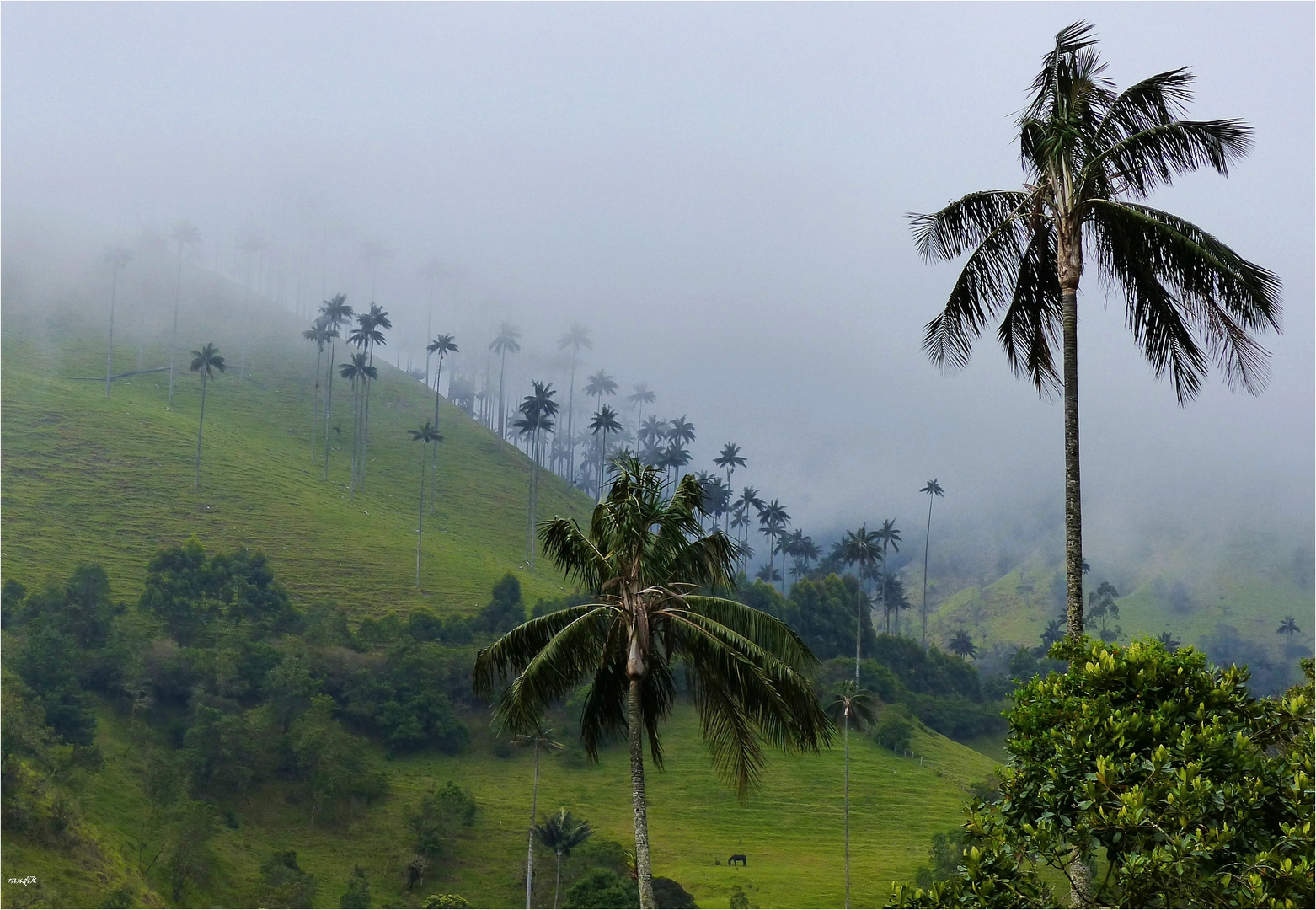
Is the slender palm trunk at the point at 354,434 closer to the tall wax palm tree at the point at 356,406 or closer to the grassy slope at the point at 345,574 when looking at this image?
the tall wax palm tree at the point at 356,406

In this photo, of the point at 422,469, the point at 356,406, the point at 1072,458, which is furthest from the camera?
the point at 356,406

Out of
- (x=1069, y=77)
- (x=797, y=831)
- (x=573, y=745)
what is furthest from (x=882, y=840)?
(x=1069, y=77)

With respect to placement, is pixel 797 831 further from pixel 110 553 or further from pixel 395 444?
pixel 395 444

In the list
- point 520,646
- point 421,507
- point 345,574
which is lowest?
point 520,646

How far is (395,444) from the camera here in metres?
186

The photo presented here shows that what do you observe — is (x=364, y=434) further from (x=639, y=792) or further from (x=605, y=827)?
(x=639, y=792)

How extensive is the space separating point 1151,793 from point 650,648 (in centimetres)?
994

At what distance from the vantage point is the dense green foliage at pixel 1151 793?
10281 mm

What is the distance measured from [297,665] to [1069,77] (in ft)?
312

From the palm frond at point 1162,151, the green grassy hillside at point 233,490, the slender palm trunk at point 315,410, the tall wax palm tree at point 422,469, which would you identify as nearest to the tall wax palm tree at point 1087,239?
the palm frond at point 1162,151

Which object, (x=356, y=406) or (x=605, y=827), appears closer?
(x=605, y=827)

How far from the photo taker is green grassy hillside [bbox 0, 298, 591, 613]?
12288 cm

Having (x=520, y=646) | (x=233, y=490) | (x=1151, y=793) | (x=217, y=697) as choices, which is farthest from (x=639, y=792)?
(x=233, y=490)

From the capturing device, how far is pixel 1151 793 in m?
10.6
